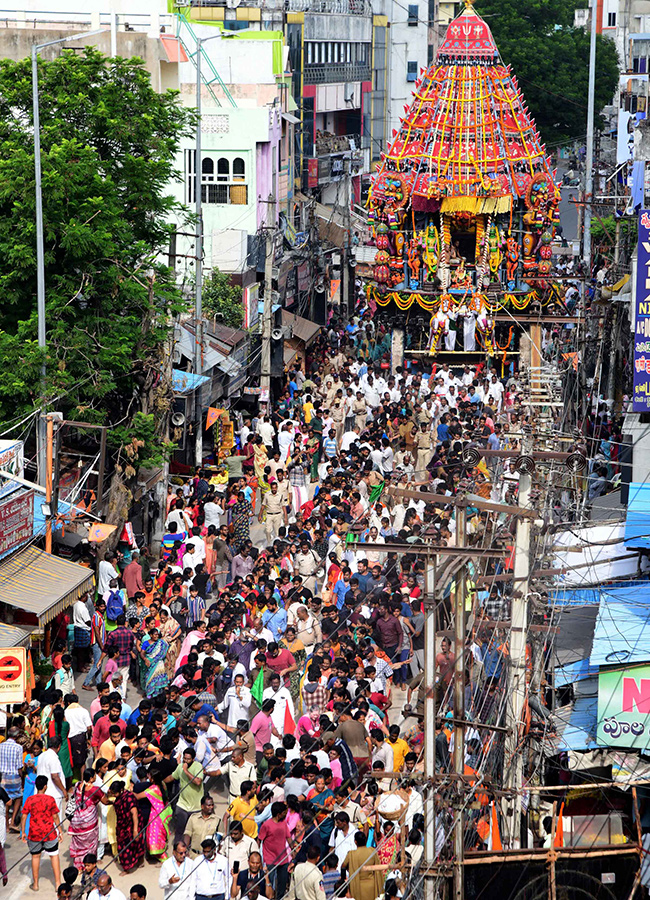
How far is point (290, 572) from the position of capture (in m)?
18.3

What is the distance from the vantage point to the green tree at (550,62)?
6825 cm

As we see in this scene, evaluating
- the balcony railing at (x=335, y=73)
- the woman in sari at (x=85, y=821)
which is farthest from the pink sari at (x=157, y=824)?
the balcony railing at (x=335, y=73)

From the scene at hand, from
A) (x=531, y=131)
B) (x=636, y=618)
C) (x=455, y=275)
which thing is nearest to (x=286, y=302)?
(x=455, y=275)

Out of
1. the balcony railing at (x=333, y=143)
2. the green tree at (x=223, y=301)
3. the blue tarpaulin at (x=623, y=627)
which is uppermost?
the balcony railing at (x=333, y=143)

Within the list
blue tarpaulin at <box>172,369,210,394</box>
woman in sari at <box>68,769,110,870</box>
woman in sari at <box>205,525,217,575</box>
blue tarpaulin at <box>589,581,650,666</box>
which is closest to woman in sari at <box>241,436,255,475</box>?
blue tarpaulin at <box>172,369,210,394</box>

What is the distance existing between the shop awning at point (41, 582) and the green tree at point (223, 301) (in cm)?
1401

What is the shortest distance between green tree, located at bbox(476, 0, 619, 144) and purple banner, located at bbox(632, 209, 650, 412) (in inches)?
2005

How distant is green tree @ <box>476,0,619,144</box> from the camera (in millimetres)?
68250

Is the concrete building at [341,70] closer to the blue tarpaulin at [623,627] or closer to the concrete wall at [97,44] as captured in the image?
the concrete wall at [97,44]

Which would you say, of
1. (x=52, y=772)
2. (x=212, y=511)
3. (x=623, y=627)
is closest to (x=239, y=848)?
(x=52, y=772)

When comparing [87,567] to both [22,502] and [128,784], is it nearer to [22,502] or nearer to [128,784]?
[22,502]

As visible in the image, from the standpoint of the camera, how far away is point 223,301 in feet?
102

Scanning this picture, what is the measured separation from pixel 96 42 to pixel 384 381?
8597mm

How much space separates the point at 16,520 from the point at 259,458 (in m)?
6.55
